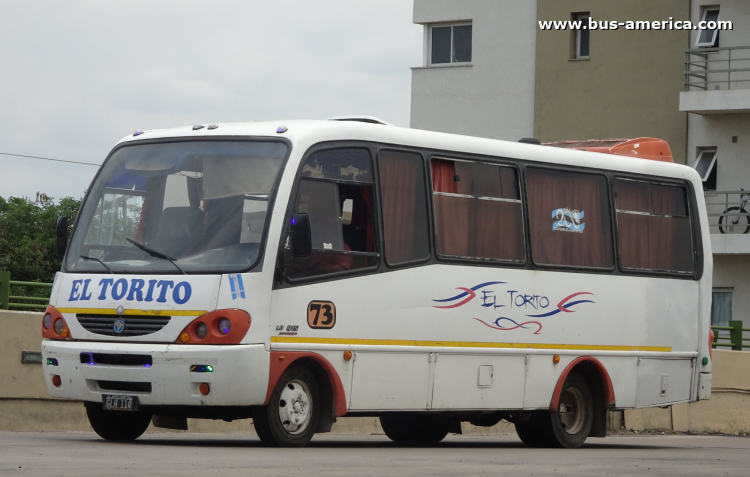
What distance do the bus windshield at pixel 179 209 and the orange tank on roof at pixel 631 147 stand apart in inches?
222

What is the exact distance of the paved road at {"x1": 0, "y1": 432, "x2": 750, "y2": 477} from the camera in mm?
10211

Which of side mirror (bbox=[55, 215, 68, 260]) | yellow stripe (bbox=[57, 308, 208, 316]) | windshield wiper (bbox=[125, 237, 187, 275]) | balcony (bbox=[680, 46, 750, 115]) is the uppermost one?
balcony (bbox=[680, 46, 750, 115])

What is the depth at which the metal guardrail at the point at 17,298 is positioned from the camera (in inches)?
716

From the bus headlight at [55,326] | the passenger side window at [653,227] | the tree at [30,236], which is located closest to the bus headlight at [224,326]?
the bus headlight at [55,326]

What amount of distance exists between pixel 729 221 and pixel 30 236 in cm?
4715

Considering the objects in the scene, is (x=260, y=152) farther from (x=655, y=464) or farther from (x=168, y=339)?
(x=655, y=464)

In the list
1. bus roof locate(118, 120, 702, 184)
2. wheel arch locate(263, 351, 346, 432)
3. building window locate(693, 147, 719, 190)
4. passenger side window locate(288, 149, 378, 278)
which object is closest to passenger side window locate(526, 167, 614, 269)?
bus roof locate(118, 120, 702, 184)

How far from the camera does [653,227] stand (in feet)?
57.7

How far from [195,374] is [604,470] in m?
3.53

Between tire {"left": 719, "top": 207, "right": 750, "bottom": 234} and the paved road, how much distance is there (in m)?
19.7

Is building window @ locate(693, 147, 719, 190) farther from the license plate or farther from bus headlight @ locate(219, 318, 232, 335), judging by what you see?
the license plate

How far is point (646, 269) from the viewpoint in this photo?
17297 mm

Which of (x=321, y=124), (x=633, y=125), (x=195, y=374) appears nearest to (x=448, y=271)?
(x=321, y=124)

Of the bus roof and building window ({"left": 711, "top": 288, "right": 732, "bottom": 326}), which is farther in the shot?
building window ({"left": 711, "top": 288, "right": 732, "bottom": 326})
